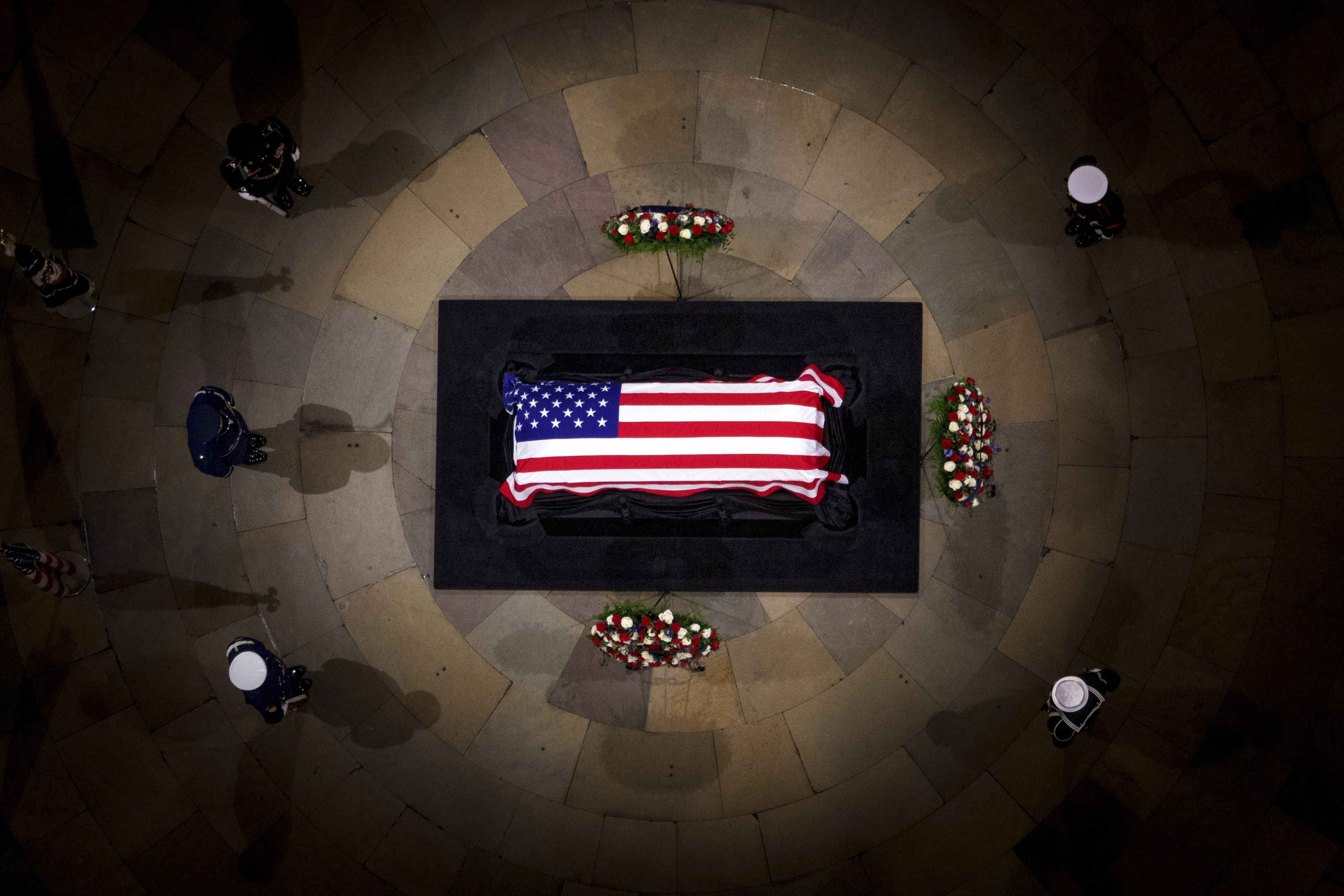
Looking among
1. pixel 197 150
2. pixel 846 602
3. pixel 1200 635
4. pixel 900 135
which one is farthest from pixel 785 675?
pixel 197 150

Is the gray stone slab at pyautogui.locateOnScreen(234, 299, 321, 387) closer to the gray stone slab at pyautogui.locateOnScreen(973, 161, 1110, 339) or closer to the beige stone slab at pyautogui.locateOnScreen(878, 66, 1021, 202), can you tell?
the beige stone slab at pyautogui.locateOnScreen(878, 66, 1021, 202)

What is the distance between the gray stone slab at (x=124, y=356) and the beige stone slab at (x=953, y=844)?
34.1 ft

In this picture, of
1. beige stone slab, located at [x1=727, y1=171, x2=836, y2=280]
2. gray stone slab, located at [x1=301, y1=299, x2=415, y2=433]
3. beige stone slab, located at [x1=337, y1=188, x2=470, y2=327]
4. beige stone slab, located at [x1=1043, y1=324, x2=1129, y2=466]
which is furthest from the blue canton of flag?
beige stone slab, located at [x1=1043, y1=324, x2=1129, y2=466]

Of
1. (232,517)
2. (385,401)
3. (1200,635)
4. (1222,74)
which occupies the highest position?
(1222,74)

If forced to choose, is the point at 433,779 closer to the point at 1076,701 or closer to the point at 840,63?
the point at 1076,701

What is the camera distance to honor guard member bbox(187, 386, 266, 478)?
800 cm

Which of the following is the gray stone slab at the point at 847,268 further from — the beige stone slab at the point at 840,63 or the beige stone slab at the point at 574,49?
the beige stone slab at the point at 574,49

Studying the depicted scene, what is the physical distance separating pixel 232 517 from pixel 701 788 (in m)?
6.57

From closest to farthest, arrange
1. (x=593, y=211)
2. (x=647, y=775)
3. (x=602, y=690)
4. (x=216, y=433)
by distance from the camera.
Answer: (x=216, y=433) < (x=647, y=775) < (x=602, y=690) < (x=593, y=211)

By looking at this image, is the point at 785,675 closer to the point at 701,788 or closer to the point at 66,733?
the point at 701,788

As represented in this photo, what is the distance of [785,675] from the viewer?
882 cm

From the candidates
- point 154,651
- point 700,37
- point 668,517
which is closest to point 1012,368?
point 668,517

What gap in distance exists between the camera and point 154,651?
8773mm

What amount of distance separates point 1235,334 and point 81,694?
1425cm
